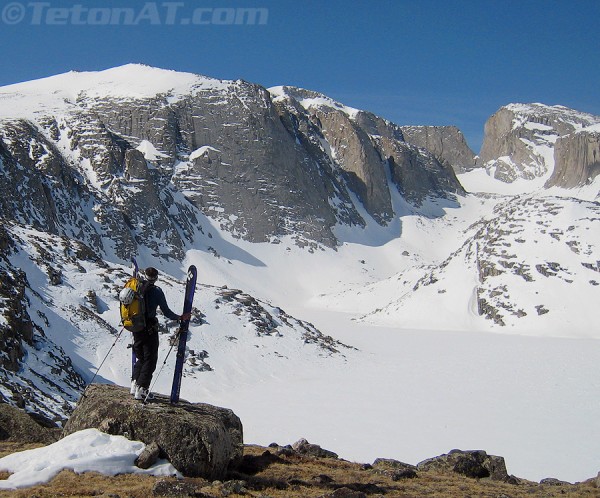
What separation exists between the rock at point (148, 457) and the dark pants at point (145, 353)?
145cm

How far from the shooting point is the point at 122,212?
305 ft

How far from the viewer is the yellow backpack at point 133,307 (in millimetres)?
10406

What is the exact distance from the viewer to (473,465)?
46.4 ft

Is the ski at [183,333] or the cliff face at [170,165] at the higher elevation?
the cliff face at [170,165]

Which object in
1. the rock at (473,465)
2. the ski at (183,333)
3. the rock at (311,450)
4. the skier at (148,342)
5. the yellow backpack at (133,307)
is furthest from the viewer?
the rock at (311,450)

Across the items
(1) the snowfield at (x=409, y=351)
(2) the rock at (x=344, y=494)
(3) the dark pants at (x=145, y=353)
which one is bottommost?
(2) the rock at (x=344, y=494)

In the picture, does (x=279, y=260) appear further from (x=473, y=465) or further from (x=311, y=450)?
(x=473, y=465)

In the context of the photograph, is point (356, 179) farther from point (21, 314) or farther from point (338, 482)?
point (338, 482)

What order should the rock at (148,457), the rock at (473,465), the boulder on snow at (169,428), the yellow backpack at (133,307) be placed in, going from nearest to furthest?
the rock at (148,457) < the boulder on snow at (169,428) < the yellow backpack at (133,307) < the rock at (473,465)

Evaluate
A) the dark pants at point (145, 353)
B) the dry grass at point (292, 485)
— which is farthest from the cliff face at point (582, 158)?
the dark pants at point (145, 353)

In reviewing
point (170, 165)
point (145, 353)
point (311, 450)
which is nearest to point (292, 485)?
point (145, 353)

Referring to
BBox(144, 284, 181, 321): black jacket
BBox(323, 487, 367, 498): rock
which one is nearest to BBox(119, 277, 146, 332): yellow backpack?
BBox(144, 284, 181, 321): black jacket

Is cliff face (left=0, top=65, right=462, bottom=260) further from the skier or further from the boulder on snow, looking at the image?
the boulder on snow

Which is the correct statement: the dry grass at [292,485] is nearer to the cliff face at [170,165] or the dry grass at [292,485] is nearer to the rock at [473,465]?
the rock at [473,465]
